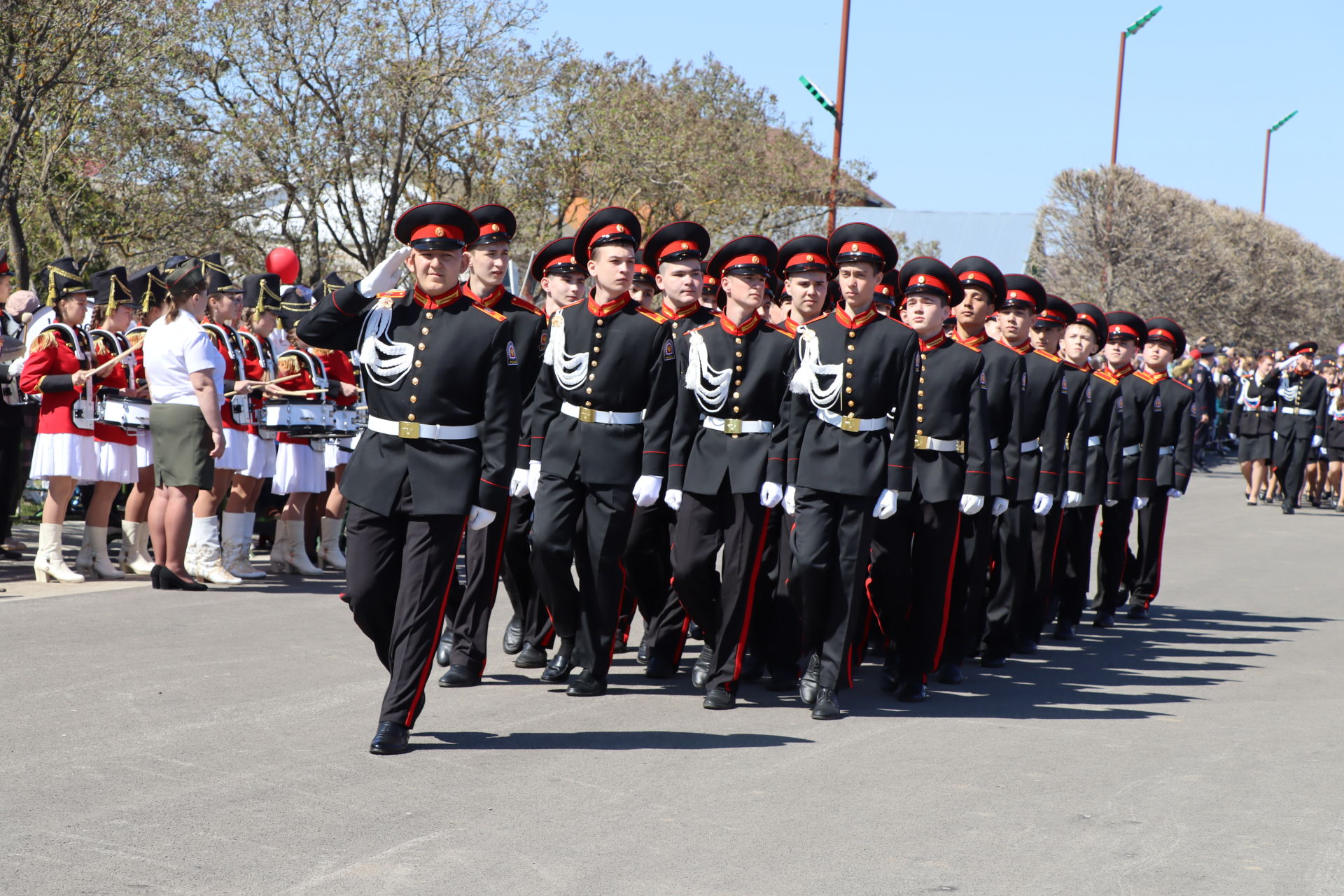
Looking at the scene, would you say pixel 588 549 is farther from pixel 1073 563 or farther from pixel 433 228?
pixel 1073 563

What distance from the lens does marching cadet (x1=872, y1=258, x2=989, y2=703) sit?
7.45 m

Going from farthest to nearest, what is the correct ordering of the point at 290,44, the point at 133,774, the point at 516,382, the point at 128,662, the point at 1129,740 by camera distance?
1. the point at 290,44
2. the point at 128,662
3. the point at 1129,740
4. the point at 516,382
5. the point at 133,774

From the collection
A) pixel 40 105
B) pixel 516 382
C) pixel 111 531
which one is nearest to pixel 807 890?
pixel 516 382

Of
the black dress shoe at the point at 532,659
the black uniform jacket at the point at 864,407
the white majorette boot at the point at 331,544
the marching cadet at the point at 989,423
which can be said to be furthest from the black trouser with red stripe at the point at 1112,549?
the white majorette boot at the point at 331,544

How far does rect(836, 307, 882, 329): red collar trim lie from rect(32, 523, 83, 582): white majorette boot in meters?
5.64

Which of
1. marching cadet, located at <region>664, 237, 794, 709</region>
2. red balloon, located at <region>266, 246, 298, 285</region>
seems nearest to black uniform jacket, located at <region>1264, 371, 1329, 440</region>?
red balloon, located at <region>266, 246, 298, 285</region>

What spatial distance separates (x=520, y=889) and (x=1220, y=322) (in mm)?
47261

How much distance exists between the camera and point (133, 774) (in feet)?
17.7

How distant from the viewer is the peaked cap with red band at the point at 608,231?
7.25 meters

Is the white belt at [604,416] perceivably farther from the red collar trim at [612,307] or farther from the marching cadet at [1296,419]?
the marching cadet at [1296,419]

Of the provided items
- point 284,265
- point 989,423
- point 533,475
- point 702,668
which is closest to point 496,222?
point 533,475

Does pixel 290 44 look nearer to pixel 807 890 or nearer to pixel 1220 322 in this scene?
pixel 807 890

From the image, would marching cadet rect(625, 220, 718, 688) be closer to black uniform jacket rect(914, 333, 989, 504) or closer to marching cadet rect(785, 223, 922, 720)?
marching cadet rect(785, 223, 922, 720)

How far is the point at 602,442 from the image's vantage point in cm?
716
